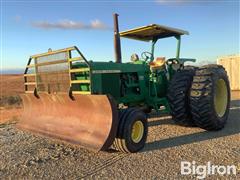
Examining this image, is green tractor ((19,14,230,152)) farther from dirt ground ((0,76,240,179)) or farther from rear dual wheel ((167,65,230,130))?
dirt ground ((0,76,240,179))

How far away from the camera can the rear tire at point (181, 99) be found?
730cm

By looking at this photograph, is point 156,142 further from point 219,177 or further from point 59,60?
point 59,60

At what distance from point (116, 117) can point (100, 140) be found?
0.46m

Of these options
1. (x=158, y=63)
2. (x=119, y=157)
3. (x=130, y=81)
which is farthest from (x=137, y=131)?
(x=158, y=63)

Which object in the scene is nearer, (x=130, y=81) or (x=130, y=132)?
(x=130, y=132)

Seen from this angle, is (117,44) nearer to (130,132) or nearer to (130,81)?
(130,81)

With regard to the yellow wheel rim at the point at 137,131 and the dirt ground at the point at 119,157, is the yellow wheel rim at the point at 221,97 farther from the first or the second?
the yellow wheel rim at the point at 137,131

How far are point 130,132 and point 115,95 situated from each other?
1.47 m

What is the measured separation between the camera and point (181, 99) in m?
7.29

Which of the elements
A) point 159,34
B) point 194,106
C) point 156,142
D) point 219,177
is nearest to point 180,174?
point 219,177

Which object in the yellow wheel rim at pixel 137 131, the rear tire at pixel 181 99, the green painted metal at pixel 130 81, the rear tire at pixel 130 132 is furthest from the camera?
the rear tire at pixel 181 99

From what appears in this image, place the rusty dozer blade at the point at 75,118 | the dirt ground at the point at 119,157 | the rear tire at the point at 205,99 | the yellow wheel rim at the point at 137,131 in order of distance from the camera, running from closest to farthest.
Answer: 1. the dirt ground at the point at 119,157
2. the rusty dozer blade at the point at 75,118
3. the yellow wheel rim at the point at 137,131
4. the rear tire at the point at 205,99

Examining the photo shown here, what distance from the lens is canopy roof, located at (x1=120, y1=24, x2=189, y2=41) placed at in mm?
8133

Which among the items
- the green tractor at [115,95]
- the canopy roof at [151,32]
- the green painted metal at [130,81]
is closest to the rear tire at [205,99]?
the green tractor at [115,95]
